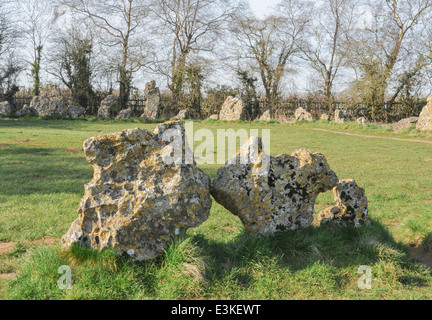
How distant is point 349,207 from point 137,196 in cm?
329

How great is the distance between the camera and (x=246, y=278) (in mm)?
4258

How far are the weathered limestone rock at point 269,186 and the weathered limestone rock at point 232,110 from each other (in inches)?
937

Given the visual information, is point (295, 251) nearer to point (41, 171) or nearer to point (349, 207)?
point (349, 207)

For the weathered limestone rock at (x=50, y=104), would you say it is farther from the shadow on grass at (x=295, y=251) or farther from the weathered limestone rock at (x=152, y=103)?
the shadow on grass at (x=295, y=251)

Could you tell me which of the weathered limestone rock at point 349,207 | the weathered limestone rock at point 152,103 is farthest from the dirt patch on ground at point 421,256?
the weathered limestone rock at point 152,103

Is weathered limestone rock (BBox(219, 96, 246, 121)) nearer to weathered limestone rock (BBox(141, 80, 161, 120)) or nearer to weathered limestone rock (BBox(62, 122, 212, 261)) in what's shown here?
weathered limestone rock (BBox(141, 80, 161, 120))

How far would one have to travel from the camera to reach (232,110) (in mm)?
29344

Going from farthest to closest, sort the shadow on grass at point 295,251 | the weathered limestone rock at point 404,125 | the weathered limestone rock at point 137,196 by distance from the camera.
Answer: the weathered limestone rock at point 404,125, the shadow on grass at point 295,251, the weathered limestone rock at point 137,196

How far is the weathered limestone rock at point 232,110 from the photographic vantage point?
2894 cm

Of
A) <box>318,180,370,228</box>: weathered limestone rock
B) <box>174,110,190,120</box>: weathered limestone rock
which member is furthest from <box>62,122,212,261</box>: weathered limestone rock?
<box>174,110,190,120</box>: weathered limestone rock

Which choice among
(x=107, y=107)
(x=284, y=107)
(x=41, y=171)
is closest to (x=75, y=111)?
(x=107, y=107)

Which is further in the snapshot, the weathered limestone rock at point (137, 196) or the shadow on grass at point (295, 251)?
the shadow on grass at point (295, 251)

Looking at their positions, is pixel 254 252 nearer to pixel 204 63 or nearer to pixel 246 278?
pixel 246 278

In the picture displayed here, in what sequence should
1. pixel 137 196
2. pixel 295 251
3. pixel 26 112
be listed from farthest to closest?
pixel 26 112, pixel 295 251, pixel 137 196
